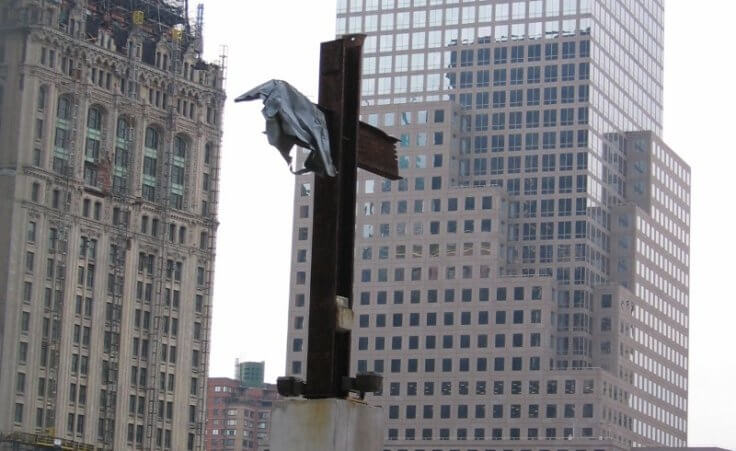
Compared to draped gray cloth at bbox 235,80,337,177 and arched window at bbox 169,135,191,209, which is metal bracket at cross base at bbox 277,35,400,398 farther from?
arched window at bbox 169,135,191,209

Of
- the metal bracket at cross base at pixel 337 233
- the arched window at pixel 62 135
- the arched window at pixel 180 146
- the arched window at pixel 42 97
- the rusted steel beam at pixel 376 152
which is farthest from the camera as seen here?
the arched window at pixel 180 146

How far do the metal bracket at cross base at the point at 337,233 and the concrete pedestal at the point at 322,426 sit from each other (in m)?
0.24

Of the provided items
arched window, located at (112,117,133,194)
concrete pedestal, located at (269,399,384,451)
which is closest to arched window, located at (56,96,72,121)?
arched window, located at (112,117,133,194)

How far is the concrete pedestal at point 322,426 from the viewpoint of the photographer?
1975 cm

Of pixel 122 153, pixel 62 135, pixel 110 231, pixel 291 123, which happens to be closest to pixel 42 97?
pixel 62 135

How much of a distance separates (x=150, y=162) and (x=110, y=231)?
37.3 feet

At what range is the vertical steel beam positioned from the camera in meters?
20.3

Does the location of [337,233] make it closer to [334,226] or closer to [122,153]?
[334,226]

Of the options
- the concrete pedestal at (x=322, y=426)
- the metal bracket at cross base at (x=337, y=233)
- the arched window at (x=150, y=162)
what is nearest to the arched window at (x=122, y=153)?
the arched window at (x=150, y=162)

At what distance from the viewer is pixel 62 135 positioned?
17350 centimetres

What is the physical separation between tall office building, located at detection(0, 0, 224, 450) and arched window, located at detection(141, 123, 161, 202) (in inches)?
7.4

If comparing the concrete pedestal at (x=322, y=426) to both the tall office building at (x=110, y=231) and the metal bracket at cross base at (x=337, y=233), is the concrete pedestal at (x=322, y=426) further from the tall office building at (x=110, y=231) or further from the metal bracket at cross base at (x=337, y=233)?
the tall office building at (x=110, y=231)

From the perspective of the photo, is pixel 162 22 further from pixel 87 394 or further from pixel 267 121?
pixel 267 121

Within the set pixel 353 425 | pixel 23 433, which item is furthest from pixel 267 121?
pixel 23 433
